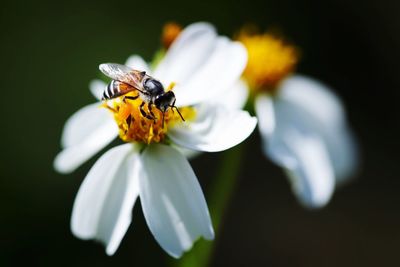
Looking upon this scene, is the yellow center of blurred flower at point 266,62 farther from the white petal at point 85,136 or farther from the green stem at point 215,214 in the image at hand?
the white petal at point 85,136

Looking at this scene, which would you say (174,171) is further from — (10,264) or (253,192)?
(253,192)

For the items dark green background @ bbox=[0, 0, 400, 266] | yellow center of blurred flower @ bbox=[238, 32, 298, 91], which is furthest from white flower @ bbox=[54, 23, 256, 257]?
dark green background @ bbox=[0, 0, 400, 266]

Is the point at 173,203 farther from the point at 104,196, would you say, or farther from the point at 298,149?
the point at 298,149

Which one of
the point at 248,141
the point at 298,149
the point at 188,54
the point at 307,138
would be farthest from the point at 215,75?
the point at 248,141

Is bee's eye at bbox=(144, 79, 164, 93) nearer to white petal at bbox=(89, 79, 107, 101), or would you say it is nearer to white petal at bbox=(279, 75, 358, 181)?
white petal at bbox=(89, 79, 107, 101)

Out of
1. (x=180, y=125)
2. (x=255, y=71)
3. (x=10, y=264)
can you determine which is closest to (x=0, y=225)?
(x=10, y=264)
